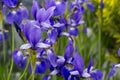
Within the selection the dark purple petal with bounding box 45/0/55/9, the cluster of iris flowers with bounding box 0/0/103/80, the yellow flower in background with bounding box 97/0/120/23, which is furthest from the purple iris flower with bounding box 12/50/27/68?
the yellow flower in background with bounding box 97/0/120/23

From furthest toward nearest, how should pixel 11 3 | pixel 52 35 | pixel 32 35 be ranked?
pixel 11 3, pixel 52 35, pixel 32 35

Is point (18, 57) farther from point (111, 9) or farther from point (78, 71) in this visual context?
point (111, 9)

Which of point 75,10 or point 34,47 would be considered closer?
point 34,47

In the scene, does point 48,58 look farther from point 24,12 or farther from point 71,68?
point 24,12

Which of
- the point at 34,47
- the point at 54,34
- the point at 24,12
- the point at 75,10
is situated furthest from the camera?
the point at 75,10

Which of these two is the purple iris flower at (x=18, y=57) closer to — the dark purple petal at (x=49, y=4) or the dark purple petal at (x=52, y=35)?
the dark purple petal at (x=52, y=35)

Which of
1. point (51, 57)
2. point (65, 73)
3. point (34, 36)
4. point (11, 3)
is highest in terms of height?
point (11, 3)

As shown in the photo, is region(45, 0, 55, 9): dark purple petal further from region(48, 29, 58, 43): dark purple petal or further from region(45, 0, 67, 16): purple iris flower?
region(48, 29, 58, 43): dark purple petal

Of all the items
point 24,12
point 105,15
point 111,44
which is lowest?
point 111,44

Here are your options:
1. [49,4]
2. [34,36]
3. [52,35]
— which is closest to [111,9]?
[49,4]

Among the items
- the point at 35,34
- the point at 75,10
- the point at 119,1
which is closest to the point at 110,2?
the point at 119,1

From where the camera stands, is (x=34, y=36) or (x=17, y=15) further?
(x=17, y=15)
